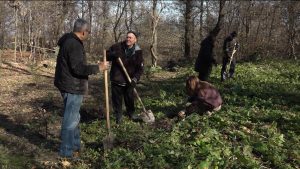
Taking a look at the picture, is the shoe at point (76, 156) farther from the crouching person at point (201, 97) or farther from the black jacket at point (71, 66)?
the crouching person at point (201, 97)

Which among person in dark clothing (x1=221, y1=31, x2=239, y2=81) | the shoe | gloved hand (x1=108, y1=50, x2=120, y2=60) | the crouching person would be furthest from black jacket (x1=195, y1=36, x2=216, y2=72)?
the shoe

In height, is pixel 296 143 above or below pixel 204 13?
below

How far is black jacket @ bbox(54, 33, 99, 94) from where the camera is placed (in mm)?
6461

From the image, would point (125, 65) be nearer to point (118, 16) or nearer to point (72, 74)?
point (72, 74)

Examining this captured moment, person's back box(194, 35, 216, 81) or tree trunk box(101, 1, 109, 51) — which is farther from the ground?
tree trunk box(101, 1, 109, 51)

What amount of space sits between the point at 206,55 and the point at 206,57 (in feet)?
0.21

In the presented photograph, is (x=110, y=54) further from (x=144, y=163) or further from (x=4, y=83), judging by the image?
(x=4, y=83)

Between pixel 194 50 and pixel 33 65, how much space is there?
54.0ft

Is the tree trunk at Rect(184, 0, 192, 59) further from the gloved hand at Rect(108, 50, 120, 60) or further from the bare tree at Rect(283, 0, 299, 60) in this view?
the gloved hand at Rect(108, 50, 120, 60)

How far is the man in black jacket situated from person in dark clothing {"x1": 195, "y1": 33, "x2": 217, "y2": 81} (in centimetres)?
608

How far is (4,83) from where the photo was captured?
46.3ft

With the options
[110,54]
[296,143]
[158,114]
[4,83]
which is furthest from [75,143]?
[4,83]

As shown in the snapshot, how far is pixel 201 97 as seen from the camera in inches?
324

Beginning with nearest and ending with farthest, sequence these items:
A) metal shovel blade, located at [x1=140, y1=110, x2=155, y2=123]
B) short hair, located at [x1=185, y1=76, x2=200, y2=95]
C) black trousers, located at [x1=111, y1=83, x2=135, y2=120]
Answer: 1. short hair, located at [x1=185, y1=76, x2=200, y2=95]
2. black trousers, located at [x1=111, y1=83, x2=135, y2=120]
3. metal shovel blade, located at [x1=140, y1=110, x2=155, y2=123]
